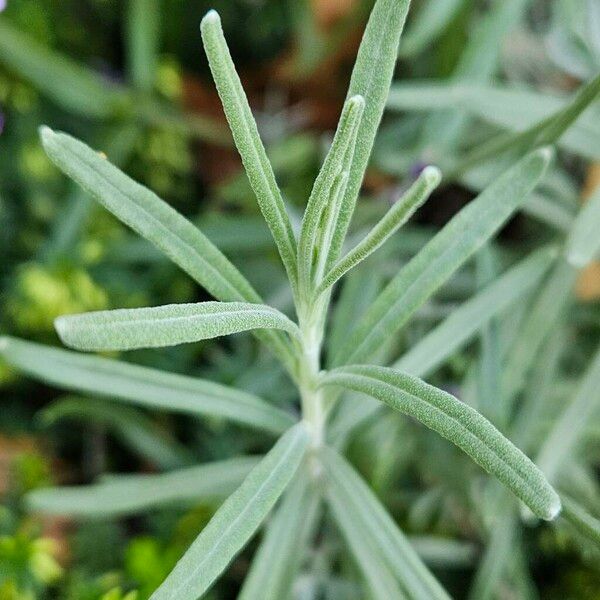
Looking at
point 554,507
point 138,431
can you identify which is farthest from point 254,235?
point 554,507

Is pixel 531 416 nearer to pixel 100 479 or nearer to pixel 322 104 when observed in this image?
pixel 100 479

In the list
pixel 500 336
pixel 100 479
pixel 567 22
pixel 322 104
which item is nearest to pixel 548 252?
pixel 500 336

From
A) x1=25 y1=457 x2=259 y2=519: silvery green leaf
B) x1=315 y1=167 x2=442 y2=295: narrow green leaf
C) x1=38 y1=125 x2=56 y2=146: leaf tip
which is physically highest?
x1=38 y1=125 x2=56 y2=146: leaf tip

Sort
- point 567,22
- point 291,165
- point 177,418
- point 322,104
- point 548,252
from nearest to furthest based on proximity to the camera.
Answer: point 548,252
point 567,22
point 177,418
point 291,165
point 322,104

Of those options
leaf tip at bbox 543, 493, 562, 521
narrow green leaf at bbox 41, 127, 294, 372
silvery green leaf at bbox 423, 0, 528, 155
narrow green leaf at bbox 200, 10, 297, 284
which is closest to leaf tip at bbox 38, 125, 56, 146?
narrow green leaf at bbox 41, 127, 294, 372

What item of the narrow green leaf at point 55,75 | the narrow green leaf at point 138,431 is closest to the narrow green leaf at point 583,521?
the narrow green leaf at point 138,431

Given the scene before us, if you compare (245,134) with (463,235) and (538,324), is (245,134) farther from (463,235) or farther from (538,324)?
(538,324)

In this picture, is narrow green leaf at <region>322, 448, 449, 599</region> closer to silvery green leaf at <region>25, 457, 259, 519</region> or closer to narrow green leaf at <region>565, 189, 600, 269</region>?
silvery green leaf at <region>25, 457, 259, 519</region>
